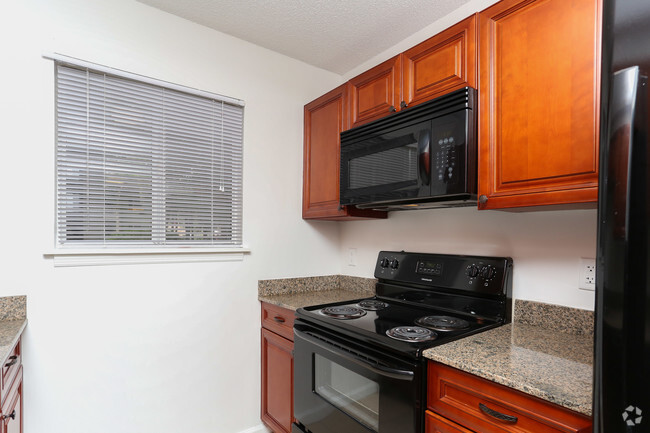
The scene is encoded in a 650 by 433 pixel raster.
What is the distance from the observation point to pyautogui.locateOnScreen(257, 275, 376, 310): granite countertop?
2158mm

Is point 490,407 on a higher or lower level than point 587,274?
lower

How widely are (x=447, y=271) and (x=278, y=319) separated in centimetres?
97

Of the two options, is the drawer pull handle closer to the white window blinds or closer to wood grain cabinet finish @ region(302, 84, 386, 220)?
wood grain cabinet finish @ region(302, 84, 386, 220)

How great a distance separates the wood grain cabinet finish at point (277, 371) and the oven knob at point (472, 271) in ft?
3.05

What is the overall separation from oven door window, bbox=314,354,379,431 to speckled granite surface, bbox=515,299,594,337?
75 cm

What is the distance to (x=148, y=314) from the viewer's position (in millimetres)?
1918

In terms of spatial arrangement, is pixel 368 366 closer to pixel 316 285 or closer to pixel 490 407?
pixel 490 407

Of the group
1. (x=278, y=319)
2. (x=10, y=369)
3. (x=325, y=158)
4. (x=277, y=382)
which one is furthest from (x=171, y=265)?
(x=325, y=158)

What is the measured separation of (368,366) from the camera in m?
1.41

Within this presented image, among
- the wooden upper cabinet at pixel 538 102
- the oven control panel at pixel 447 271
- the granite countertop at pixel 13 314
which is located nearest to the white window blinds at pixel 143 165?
the granite countertop at pixel 13 314

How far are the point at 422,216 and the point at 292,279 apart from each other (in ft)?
3.05

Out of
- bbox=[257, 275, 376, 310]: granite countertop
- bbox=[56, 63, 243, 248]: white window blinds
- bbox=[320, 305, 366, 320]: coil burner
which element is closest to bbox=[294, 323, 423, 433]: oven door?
bbox=[320, 305, 366, 320]: coil burner

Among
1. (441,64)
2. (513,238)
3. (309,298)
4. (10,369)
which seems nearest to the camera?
(10,369)

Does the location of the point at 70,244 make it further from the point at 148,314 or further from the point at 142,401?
the point at 142,401
